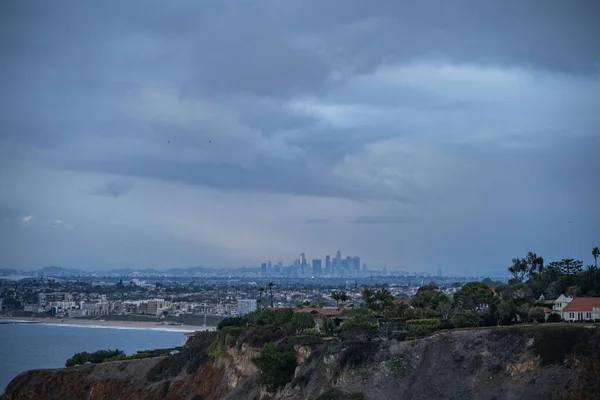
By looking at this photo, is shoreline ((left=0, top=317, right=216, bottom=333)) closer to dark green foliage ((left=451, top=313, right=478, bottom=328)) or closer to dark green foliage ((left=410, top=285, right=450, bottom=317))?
dark green foliage ((left=410, top=285, right=450, bottom=317))

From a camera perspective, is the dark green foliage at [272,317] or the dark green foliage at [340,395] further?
the dark green foliage at [272,317]

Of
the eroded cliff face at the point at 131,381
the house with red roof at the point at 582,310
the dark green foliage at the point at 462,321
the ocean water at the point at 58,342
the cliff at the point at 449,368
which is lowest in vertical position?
the ocean water at the point at 58,342

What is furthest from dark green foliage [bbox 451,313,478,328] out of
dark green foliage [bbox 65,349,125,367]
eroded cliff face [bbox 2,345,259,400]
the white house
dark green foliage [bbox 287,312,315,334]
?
dark green foliage [bbox 65,349,125,367]

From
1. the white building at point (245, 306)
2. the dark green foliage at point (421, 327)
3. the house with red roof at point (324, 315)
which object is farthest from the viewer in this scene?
the white building at point (245, 306)

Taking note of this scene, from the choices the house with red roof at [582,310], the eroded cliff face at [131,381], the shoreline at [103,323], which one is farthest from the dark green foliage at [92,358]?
the shoreline at [103,323]

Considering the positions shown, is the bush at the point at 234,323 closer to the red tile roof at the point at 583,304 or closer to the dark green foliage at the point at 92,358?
the dark green foliage at the point at 92,358

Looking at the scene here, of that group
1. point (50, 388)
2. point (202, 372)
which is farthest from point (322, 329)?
point (50, 388)

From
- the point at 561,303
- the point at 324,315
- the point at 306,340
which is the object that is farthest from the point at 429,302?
the point at 306,340
